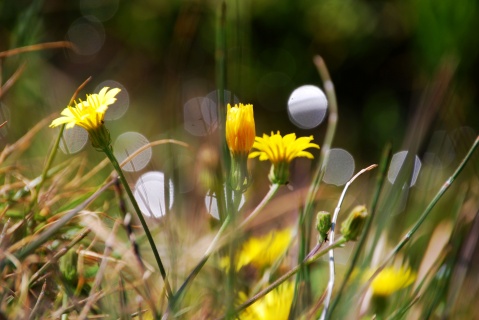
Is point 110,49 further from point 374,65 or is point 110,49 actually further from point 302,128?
point 374,65

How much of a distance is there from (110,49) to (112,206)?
1511 mm

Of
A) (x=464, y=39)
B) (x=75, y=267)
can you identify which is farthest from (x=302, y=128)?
(x=75, y=267)

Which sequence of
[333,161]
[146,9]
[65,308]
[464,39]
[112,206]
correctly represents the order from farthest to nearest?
[146,9] < [333,161] < [464,39] < [112,206] < [65,308]

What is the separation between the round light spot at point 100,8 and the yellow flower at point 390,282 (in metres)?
1.71

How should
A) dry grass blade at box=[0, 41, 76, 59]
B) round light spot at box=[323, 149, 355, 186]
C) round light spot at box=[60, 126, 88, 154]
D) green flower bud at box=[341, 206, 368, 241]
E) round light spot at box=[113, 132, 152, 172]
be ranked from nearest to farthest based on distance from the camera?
green flower bud at box=[341, 206, 368, 241], dry grass blade at box=[0, 41, 76, 59], round light spot at box=[60, 126, 88, 154], round light spot at box=[113, 132, 152, 172], round light spot at box=[323, 149, 355, 186]

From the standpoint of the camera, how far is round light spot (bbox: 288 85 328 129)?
1.98 meters

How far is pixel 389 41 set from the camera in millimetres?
2084

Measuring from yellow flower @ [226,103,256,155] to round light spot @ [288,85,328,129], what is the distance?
1.41 m

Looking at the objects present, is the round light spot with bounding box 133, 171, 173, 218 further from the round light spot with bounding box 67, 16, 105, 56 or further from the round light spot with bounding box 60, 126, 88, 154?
the round light spot with bounding box 67, 16, 105, 56

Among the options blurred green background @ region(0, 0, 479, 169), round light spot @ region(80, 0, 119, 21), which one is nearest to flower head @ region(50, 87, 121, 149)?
blurred green background @ region(0, 0, 479, 169)

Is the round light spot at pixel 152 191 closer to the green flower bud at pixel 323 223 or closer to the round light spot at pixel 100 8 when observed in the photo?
the green flower bud at pixel 323 223

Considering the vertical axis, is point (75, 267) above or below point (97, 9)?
below

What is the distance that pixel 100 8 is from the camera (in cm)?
224

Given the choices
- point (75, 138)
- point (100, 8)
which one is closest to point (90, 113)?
point (75, 138)
